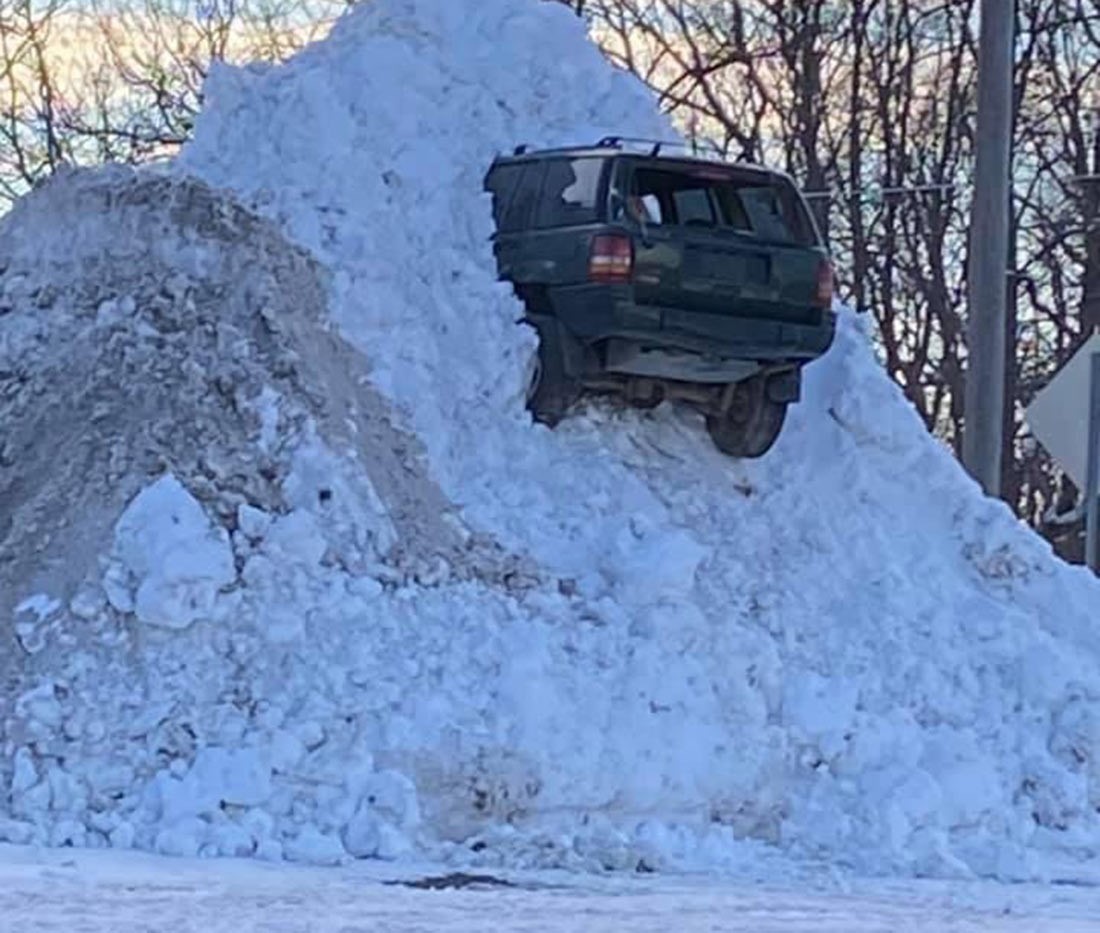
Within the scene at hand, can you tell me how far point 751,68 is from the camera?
2973cm

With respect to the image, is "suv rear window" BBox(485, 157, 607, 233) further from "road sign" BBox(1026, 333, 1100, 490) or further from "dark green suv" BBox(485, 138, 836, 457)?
"road sign" BBox(1026, 333, 1100, 490)

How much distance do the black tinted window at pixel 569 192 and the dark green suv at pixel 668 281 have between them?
1 centimetres

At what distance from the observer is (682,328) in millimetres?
11734

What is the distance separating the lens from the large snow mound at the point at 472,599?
945 centimetres

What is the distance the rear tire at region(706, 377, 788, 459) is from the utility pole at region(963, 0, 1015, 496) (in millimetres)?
2994

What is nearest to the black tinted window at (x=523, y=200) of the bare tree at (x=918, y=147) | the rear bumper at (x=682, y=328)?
the rear bumper at (x=682, y=328)

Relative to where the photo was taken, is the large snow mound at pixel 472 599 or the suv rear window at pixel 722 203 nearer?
the large snow mound at pixel 472 599

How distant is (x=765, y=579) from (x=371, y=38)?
16.7 ft

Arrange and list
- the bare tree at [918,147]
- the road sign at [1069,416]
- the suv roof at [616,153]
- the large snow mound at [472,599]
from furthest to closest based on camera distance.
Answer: the bare tree at [918,147], the road sign at [1069,416], the suv roof at [616,153], the large snow mound at [472,599]

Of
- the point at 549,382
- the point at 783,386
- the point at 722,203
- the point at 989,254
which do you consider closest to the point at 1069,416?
the point at 989,254

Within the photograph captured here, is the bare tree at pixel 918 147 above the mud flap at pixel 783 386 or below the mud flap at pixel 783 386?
above

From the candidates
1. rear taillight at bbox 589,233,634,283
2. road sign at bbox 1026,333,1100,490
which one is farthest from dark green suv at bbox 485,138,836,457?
road sign at bbox 1026,333,1100,490

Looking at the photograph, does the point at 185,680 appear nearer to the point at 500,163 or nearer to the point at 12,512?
the point at 12,512

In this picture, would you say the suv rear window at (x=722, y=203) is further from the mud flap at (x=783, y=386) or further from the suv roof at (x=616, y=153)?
the mud flap at (x=783, y=386)
